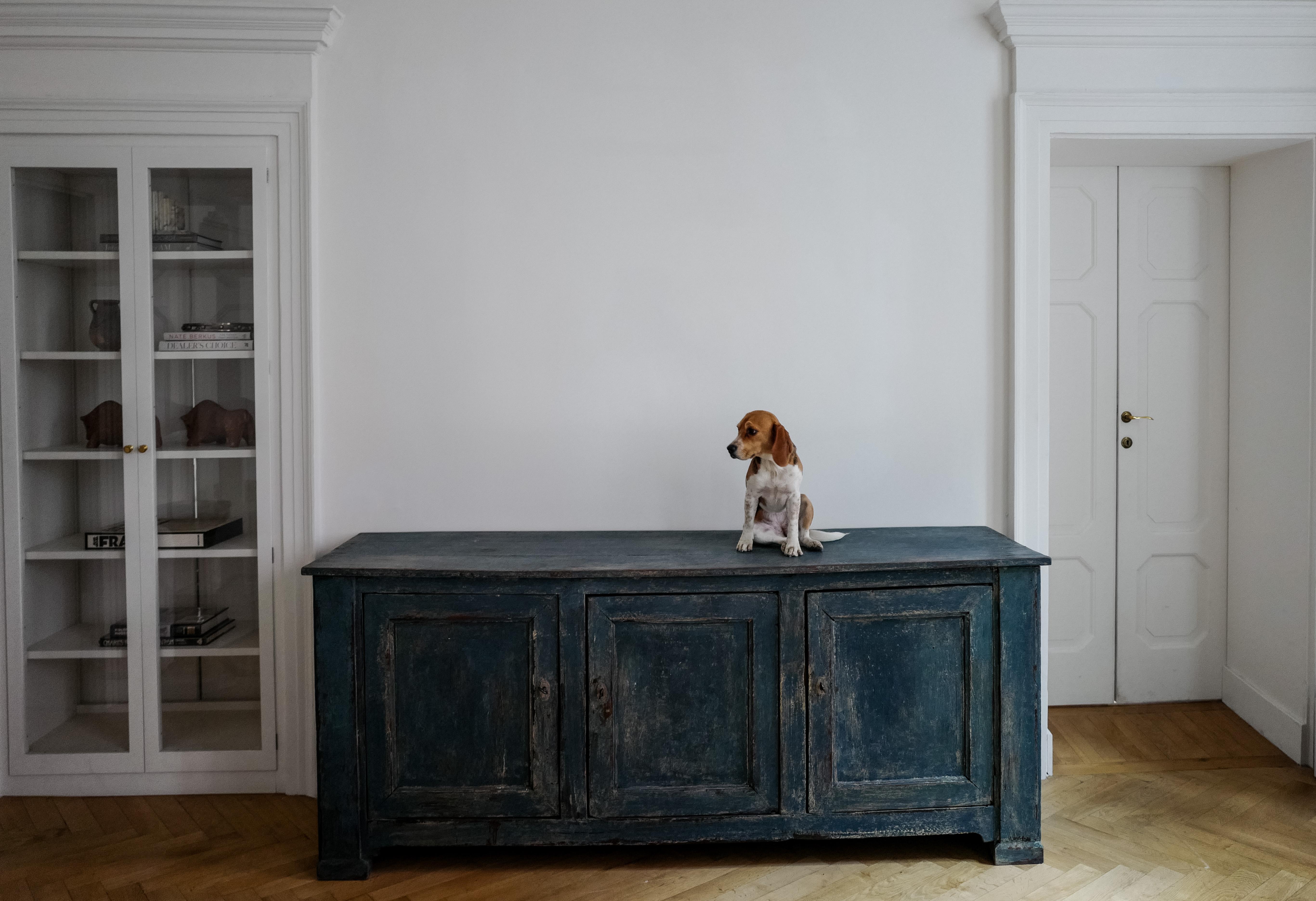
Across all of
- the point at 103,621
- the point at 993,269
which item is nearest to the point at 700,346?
the point at 993,269

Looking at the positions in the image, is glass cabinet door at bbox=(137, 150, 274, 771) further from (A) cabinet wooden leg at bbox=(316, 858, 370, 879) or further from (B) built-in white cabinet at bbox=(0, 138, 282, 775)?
(A) cabinet wooden leg at bbox=(316, 858, 370, 879)

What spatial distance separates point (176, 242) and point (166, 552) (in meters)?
1.02

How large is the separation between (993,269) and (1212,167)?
1245mm

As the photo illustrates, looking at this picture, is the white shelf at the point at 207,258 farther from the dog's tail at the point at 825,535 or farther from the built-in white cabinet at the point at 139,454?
the dog's tail at the point at 825,535

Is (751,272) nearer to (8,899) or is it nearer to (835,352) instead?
(835,352)

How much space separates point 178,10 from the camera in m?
→ 2.74

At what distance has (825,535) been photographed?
2.72 metres

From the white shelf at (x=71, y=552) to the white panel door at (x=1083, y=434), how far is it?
343 cm

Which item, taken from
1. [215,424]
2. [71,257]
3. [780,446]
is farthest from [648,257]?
[71,257]

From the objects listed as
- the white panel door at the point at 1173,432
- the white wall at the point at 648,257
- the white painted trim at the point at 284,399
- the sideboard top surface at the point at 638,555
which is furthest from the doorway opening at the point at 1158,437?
the white painted trim at the point at 284,399

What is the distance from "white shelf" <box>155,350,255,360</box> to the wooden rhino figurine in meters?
0.20

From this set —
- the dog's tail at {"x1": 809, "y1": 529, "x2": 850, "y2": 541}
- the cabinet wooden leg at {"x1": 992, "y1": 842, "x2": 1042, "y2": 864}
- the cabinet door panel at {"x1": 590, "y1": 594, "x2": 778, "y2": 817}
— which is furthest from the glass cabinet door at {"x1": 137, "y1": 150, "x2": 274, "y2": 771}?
the cabinet wooden leg at {"x1": 992, "y1": 842, "x2": 1042, "y2": 864}

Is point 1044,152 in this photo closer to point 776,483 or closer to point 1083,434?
point 1083,434

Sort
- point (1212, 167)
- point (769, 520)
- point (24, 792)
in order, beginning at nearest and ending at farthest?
point (769, 520) < point (24, 792) < point (1212, 167)
